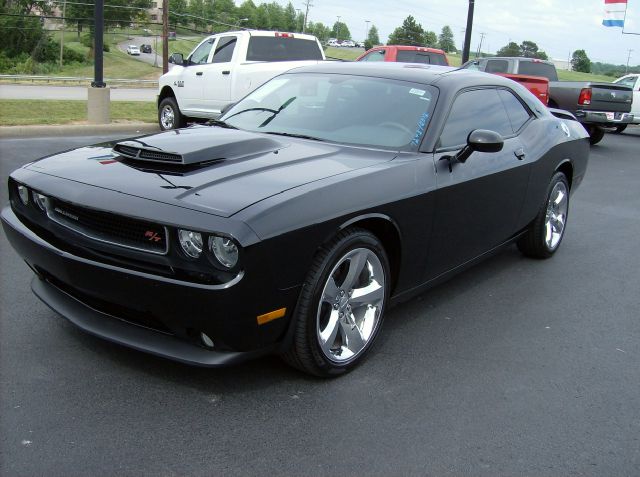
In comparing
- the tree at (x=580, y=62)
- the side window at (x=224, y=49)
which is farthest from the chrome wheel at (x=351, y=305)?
the tree at (x=580, y=62)

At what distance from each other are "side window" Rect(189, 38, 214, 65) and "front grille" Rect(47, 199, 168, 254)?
32.2 ft

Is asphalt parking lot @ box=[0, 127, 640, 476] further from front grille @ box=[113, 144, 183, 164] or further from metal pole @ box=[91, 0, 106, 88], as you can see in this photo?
metal pole @ box=[91, 0, 106, 88]

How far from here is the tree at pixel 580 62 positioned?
108 m

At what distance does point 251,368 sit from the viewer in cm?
342

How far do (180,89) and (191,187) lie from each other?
10215 millimetres

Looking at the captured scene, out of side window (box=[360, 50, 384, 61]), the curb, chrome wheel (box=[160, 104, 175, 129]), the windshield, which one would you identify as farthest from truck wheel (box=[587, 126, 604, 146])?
the windshield

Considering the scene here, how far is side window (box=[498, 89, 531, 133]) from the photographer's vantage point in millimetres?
5016

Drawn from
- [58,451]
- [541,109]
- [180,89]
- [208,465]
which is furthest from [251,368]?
[180,89]

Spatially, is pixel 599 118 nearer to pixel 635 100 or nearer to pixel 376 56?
pixel 635 100

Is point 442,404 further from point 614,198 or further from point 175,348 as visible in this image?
point 614,198

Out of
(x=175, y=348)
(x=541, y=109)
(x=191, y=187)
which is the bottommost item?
(x=175, y=348)

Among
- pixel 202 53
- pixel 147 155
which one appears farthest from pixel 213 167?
pixel 202 53

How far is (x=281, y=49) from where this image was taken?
12.1 metres

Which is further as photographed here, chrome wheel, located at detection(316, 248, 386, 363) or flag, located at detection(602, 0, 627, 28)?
flag, located at detection(602, 0, 627, 28)
